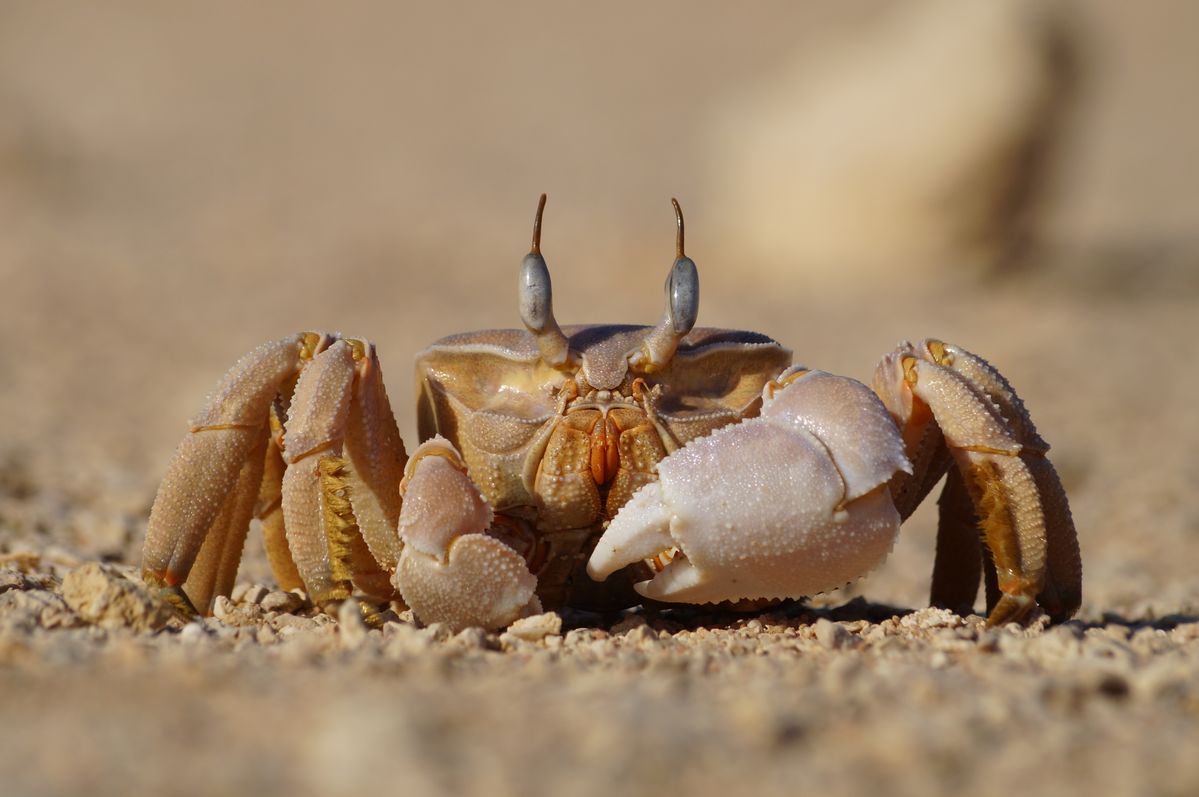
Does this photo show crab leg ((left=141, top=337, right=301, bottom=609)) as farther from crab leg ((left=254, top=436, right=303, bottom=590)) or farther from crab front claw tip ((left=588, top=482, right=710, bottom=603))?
crab front claw tip ((left=588, top=482, right=710, bottom=603))

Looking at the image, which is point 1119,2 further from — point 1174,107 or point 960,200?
point 960,200

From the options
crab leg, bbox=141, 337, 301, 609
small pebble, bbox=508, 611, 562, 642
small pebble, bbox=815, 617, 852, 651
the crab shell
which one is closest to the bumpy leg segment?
the crab shell

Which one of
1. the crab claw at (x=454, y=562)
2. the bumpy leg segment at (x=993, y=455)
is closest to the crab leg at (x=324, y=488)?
the crab claw at (x=454, y=562)

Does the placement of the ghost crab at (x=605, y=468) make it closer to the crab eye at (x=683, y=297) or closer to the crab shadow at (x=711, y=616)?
the crab eye at (x=683, y=297)

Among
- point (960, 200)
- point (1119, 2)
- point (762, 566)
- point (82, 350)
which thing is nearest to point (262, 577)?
point (762, 566)

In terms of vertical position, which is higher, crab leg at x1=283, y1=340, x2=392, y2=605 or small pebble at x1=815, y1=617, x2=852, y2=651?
crab leg at x1=283, y1=340, x2=392, y2=605

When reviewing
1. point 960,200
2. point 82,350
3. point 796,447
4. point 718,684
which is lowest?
point 718,684
